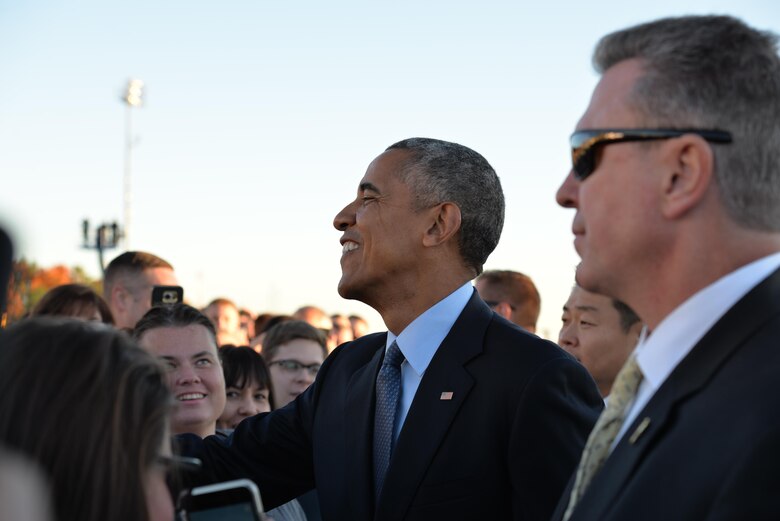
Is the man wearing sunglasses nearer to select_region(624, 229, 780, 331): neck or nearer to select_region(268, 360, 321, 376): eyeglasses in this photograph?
select_region(624, 229, 780, 331): neck

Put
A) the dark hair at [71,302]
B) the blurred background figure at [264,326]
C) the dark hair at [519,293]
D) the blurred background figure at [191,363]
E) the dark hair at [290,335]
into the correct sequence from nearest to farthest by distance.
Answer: the blurred background figure at [191,363]
the dark hair at [71,302]
the dark hair at [290,335]
the dark hair at [519,293]
the blurred background figure at [264,326]

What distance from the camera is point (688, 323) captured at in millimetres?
2162

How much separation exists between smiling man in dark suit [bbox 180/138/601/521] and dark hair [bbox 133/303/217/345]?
117 cm

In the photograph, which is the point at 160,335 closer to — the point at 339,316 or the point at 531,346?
the point at 531,346

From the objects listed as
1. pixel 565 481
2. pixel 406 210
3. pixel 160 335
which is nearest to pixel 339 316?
pixel 160 335

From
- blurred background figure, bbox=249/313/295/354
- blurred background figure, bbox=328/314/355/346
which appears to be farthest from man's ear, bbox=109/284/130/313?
blurred background figure, bbox=328/314/355/346

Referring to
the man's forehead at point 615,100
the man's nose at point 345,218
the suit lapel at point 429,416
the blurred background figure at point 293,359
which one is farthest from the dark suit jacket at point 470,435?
the blurred background figure at point 293,359

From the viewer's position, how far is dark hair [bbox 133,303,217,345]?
16.7ft

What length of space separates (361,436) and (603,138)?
1.77 m

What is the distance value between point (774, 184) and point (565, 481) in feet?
4.59

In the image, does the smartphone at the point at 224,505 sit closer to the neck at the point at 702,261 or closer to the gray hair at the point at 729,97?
the neck at the point at 702,261

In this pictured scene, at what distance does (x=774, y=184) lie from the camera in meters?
2.14

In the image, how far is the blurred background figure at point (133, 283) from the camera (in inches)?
312

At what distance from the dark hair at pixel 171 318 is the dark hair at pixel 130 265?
2899mm
